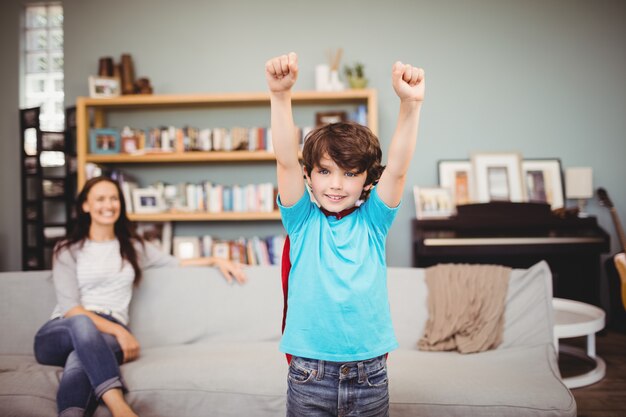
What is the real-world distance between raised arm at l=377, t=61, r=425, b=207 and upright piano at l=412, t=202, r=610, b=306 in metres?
2.43

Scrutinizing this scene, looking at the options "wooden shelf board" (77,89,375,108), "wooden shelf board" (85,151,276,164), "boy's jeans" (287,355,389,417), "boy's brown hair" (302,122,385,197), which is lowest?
"boy's jeans" (287,355,389,417)

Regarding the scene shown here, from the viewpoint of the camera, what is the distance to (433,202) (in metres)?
3.83

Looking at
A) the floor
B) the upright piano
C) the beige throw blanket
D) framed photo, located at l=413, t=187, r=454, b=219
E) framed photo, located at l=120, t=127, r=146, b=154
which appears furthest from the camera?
framed photo, located at l=120, t=127, r=146, b=154

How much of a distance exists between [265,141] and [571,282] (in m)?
2.48

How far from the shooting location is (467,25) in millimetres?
4133

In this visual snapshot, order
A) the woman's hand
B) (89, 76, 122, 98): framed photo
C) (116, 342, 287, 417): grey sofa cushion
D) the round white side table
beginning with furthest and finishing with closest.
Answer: (89, 76, 122, 98): framed photo, the round white side table, the woman's hand, (116, 342, 287, 417): grey sofa cushion

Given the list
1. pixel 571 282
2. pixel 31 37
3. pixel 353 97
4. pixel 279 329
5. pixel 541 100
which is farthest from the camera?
pixel 31 37

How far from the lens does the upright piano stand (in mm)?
3303

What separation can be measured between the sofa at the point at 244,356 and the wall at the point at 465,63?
2099 millimetres

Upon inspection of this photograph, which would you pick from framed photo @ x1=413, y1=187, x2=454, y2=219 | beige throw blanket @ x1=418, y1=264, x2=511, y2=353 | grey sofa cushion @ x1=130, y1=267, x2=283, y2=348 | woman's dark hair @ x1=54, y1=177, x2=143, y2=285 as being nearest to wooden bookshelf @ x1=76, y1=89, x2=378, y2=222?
framed photo @ x1=413, y1=187, x2=454, y2=219

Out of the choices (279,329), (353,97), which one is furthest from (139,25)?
(279,329)

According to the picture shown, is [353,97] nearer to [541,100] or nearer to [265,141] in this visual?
[265,141]

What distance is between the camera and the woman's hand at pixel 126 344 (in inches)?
73.2

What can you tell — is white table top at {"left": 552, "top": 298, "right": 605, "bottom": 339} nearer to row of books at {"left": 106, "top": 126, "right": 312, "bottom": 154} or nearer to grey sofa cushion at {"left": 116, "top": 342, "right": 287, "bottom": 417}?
grey sofa cushion at {"left": 116, "top": 342, "right": 287, "bottom": 417}
